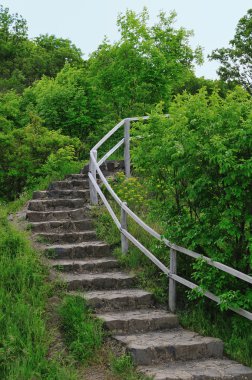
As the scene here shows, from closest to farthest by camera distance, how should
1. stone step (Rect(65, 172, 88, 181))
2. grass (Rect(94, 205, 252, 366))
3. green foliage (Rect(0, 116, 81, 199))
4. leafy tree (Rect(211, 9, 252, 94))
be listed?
grass (Rect(94, 205, 252, 366)) < stone step (Rect(65, 172, 88, 181)) < green foliage (Rect(0, 116, 81, 199)) < leafy tree (Rect(211, 9, 252, 94))

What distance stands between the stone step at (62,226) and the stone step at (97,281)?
72.5 inches

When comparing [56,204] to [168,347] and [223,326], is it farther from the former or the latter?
[168,347]

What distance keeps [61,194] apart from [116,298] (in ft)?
14.9

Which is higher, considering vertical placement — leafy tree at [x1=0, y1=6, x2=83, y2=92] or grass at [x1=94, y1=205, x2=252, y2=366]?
leafy tree at [x1=0, y1=6, x2=83, y2=92]

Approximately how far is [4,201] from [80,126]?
5000 millimetres

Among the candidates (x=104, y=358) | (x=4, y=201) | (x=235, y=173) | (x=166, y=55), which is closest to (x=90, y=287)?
(x=104, y=358)

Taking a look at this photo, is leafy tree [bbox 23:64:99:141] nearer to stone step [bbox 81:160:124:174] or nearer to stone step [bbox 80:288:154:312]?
stone step [bbox 81:160:124:174]

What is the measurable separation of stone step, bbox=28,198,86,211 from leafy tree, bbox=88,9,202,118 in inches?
247

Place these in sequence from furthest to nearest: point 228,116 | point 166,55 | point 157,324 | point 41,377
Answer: point 166,55 → point 157,324 → point 228,116 → point 41,377

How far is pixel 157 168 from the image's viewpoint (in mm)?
8430

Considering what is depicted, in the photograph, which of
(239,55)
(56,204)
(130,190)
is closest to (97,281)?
(130,190)

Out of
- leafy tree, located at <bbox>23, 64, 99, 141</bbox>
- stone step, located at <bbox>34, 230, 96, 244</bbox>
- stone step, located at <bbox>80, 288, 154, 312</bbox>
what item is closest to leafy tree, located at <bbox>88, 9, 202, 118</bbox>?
leafy tree, located at <bbox>23, 64, 99, 141</bbox>

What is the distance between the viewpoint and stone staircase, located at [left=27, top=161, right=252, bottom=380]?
22.9 feet

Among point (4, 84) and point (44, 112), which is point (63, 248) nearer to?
point (44, 112)
